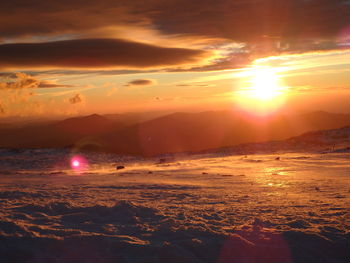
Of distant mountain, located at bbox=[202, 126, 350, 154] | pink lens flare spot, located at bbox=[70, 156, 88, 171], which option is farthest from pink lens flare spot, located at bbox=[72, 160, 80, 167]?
distant mountain, located at bbox=[202, 126, 350, 154]

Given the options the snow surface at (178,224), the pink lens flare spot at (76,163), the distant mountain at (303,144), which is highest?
the distant mountain at (303,144)

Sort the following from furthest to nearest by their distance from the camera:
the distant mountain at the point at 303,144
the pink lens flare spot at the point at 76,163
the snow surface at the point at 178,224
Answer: the distant mountain at the point at 303,144
the pink lens flare spot at the point at 76,163
the snow surface at the point at 178,224

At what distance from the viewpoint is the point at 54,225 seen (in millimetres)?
4203

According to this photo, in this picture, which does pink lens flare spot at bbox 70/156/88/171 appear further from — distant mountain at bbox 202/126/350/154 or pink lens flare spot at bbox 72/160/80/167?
distant mountain at bbox 202/126/350/154

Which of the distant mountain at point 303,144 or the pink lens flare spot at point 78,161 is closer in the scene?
the pink lens flare spot at point 78,161

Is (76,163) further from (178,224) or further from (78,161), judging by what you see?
(178,224)

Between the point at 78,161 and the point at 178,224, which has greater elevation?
the point at 78,161

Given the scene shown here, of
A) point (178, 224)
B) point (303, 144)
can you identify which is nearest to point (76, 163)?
point (303, 144)

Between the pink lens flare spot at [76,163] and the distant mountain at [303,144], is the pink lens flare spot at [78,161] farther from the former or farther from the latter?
the distant mountain at [303,144]

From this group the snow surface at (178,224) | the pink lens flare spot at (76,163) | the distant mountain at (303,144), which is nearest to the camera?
the snow surface at (178,224)

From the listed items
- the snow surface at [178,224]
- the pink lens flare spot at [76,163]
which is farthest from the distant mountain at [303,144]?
the snow surface at [178,224]

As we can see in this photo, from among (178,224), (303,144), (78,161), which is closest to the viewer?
(178,224)

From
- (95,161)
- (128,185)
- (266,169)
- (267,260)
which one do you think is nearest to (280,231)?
(267,260)

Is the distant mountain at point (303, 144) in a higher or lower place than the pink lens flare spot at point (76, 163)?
higher
